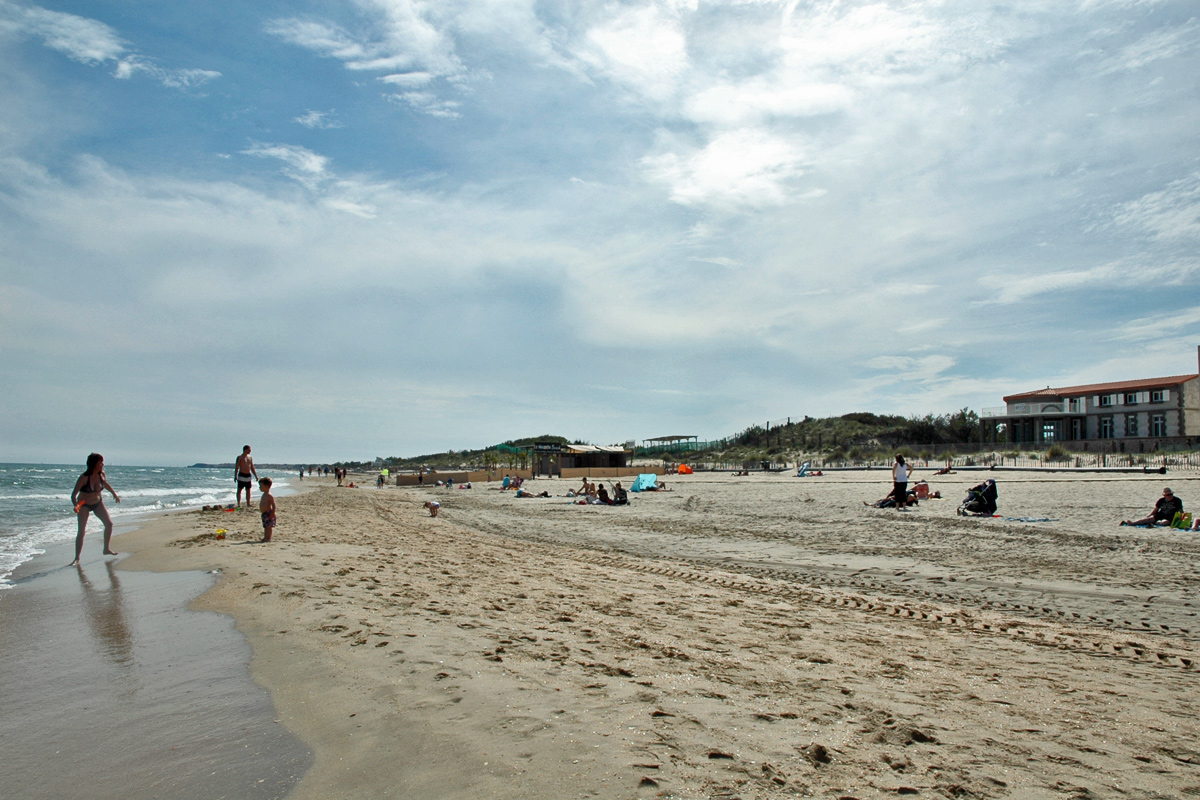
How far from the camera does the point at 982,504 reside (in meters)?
14.6

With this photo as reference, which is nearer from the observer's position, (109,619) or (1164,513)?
(109,619)

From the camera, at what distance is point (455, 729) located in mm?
3064

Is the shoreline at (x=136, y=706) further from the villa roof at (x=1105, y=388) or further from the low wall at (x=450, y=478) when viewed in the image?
the villa roof at (x=1105, y=388)

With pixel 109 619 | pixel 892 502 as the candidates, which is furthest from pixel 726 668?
pixel 892 502

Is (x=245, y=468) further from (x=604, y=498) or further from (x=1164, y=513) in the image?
(x=1164, y=513)

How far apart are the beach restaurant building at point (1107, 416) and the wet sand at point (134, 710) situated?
47.8 meters

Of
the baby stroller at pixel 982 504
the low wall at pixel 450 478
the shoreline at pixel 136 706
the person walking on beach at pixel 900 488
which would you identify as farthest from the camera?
the low wall at pixel 450 478

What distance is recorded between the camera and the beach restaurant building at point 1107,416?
1660 inches

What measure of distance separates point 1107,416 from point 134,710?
6165 centimetres

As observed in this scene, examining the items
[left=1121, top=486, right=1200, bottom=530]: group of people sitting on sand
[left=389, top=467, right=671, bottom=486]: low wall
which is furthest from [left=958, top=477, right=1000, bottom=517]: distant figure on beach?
[left=389, top=467, right=671, bottom=486]: low wall

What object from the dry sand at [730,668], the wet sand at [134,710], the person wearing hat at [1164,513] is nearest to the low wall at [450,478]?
the dry sand at [730,668]

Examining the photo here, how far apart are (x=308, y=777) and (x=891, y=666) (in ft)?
11.6

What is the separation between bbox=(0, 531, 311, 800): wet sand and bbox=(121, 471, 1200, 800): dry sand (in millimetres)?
220

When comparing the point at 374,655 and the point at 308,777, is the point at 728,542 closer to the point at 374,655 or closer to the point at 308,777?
the point at 374,655
